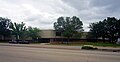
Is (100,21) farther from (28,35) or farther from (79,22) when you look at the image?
(28,35)

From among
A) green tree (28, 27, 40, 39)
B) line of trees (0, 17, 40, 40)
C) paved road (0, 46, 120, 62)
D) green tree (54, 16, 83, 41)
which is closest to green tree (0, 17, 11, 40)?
line of trees (0, 17, 40, 40)

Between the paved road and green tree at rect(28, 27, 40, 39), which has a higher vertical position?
green tree at rect(28, 27, 40, 39)

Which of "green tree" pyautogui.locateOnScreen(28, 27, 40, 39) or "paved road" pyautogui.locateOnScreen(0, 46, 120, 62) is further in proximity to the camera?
"green tree" pyautogui.locateOnScreen(28, 27, 40, 39)

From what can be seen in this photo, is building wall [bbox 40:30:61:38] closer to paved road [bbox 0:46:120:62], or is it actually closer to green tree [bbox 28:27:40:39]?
green tree [bbox 28:27:40:39]

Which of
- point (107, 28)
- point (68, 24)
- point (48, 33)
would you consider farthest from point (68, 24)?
point (107, 28)

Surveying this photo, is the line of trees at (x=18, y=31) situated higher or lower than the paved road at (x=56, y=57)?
higher

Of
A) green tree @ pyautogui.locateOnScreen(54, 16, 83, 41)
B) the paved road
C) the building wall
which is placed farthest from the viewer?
the building wall

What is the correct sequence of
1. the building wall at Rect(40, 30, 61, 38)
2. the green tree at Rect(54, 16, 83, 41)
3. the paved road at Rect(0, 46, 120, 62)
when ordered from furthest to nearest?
1. the building wall at Rect(40, 30, 61, 38)
2. the green tree at Rect(54, 16, 83, 41)
3. the paved road at Rect(0, 46, 120, 62)

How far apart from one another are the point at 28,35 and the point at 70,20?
19.7 meters

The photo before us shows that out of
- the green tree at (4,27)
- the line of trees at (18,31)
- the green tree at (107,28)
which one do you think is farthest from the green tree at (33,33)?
the green tree at (107,28)

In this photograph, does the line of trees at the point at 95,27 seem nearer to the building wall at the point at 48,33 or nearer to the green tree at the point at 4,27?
the building wall at the point at 48,33

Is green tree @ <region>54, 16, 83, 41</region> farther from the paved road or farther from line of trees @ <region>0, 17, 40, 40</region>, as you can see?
the paved road

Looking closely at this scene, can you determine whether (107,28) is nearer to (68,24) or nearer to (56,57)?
(68,24)

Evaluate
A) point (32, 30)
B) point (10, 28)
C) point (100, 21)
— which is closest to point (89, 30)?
point (100, 21)
